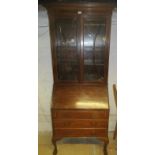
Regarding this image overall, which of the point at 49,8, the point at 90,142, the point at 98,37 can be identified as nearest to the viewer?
the point at 49,8

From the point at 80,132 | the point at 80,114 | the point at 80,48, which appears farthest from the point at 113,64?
the point at 80,132

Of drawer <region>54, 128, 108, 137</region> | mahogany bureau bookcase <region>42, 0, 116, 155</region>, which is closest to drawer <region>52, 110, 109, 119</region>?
mahogany bureau bookcase <region>42, 0, 116, 155</region>

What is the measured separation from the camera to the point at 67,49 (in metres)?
2.28

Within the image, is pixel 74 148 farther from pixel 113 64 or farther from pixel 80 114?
pixel 113 64

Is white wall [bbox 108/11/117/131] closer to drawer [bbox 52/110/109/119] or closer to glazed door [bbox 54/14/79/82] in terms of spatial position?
glazed door [bbox 54/14/79/82]

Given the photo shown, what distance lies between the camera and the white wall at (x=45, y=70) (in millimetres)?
2309

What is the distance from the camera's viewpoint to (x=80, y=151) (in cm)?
238

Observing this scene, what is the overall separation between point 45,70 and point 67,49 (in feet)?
1.25

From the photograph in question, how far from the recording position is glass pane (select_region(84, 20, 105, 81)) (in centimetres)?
221
